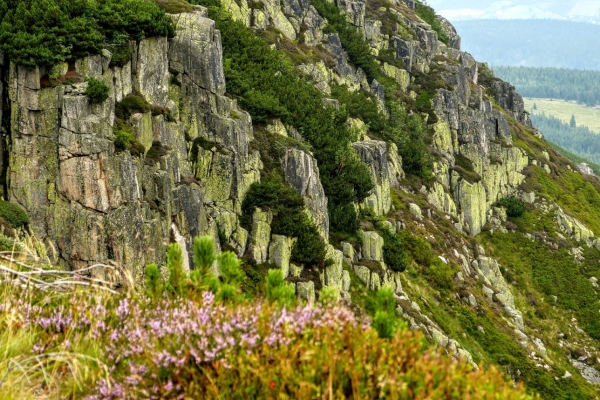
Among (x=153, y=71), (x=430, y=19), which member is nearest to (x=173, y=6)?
(x=153, y=71)

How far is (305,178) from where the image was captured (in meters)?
52.2

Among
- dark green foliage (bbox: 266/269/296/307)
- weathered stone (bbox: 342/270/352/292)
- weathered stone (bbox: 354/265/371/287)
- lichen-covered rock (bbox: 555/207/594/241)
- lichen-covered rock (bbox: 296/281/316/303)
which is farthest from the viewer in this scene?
lichen-covered rock (bbox: 555/207/594/241)

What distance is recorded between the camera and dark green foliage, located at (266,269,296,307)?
845 centimetres

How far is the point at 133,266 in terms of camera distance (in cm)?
3238

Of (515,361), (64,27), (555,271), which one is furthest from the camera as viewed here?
(555,271)

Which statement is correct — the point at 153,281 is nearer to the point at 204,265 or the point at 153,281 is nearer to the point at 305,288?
the point at 204,265

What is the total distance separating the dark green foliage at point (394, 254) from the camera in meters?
59.4

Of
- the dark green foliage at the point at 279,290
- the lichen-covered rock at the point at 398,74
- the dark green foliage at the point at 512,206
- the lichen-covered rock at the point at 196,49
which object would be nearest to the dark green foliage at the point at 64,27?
the lichen-covered rock at the point at 196,49

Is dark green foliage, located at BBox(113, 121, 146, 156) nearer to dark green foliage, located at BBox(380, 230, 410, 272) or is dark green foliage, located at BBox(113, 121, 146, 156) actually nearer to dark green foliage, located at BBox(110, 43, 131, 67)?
dark green foliage, located at BBox(110, 43, 131, 67)

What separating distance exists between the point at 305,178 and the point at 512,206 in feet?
189

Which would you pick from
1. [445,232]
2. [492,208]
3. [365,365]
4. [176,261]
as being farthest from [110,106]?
[492,208]

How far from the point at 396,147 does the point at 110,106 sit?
5451 centimetres

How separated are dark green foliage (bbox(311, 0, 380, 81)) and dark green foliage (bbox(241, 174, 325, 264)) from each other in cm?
4976

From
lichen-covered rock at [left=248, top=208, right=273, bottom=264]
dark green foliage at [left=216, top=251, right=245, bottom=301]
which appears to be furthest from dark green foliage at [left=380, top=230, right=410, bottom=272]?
dark green foliage at [left=216, top=251, right=245, bottom=301]
